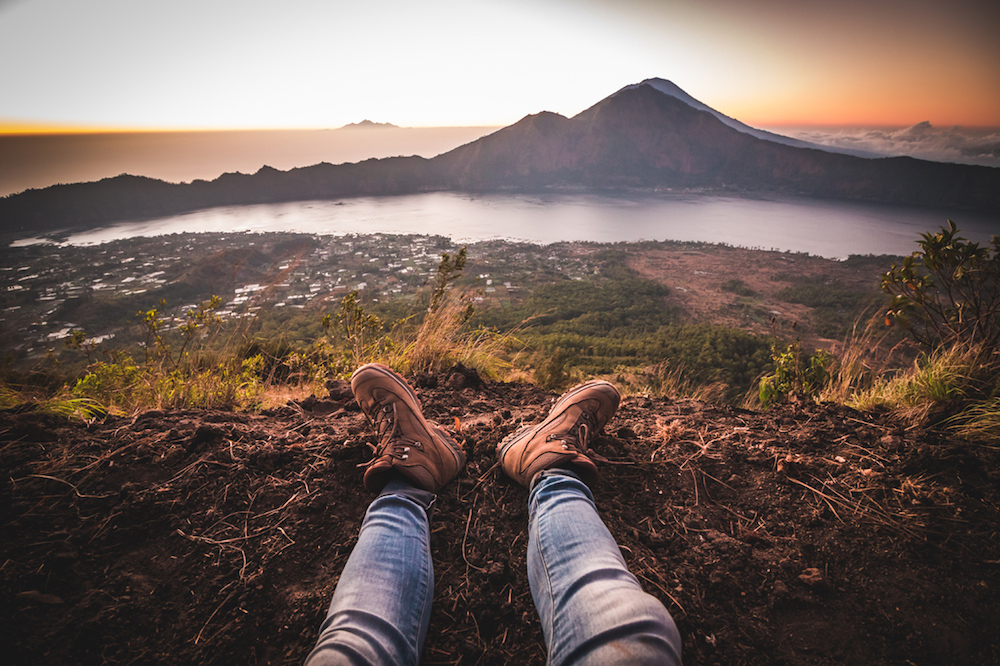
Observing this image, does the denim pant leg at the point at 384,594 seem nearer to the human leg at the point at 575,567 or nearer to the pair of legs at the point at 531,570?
the pair of legs at the point at 531,570

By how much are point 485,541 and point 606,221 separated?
24.5 m

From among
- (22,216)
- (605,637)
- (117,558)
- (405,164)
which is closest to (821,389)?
(605,637)

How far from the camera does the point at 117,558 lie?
39.7 inches

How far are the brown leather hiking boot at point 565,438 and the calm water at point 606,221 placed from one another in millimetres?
11515

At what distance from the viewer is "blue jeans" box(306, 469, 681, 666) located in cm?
78

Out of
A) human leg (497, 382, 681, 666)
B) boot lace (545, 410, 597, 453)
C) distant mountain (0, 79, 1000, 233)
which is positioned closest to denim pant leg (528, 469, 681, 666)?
human leg (497, 382, 681, 666)

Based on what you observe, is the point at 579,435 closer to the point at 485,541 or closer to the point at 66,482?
the point at 485,541

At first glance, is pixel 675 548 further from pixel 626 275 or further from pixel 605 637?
pixel 626 275

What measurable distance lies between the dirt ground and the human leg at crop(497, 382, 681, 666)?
0.31ft

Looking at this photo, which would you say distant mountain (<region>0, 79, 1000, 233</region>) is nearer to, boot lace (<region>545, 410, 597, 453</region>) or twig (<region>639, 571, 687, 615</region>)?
boot lace (<region>545, 410, 597, 453</region>)

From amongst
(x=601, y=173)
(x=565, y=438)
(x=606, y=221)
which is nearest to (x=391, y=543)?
(x=565, y=438)

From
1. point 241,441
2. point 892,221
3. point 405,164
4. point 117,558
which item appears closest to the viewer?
point 117,558

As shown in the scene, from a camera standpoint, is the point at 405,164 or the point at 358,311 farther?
the point at 405,164

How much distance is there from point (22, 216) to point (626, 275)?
1591 cm
